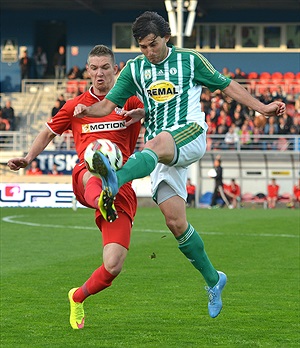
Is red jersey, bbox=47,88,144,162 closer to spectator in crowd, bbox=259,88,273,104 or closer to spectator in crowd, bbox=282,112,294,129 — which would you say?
spectator in crowd, bbox=259,88,273,104

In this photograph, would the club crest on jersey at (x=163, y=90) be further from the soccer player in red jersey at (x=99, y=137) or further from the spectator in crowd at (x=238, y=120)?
the spectator in crowd at (x=238, y=120)

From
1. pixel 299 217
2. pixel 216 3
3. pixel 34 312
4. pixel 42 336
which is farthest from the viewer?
pixel 216 3

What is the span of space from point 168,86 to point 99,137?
73cm

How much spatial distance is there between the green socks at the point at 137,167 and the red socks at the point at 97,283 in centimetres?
100

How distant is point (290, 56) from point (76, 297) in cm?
3556

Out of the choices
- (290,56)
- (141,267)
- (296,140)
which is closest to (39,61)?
(290,56)

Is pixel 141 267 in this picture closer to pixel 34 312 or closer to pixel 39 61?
pixel 34 312

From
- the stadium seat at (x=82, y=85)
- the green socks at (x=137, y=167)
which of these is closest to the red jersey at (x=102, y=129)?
the green socks at (x=137, y=167)

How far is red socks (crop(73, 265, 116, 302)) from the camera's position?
24.7 ft

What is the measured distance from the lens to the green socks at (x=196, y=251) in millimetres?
7992

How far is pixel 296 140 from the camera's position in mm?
32188

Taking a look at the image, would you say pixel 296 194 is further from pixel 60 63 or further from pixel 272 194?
pixel 60 63

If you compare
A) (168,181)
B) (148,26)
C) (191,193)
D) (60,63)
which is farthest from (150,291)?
(60,63)

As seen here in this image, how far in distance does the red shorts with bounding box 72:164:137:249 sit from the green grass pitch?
2.48 feet
